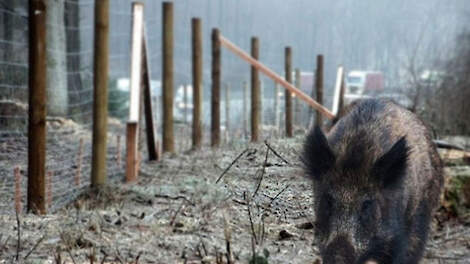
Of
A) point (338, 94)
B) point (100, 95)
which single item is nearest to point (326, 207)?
point (100, 95)

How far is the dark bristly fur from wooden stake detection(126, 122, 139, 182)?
3.00m

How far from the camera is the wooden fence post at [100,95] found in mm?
6770

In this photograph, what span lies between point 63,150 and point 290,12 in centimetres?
942

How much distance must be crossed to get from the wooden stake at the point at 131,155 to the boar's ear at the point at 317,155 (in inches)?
131

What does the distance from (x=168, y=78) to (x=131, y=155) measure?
2.37 metres

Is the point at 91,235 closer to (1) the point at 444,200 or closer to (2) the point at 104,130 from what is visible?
(2) the point at 104,130

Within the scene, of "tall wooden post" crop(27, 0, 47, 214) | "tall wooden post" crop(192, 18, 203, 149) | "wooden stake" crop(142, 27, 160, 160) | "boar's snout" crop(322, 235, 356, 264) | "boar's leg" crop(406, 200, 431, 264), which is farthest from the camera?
"tall wooden post" crop(192, 18, 203, 149)

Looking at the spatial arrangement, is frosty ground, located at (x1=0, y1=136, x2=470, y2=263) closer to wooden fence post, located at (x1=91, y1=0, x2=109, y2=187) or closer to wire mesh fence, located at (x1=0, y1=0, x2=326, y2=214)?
wooden fence post, located at (x1=91, y1=0, x2=109, y2=187)

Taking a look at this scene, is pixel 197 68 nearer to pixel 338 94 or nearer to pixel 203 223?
pixel 338 94

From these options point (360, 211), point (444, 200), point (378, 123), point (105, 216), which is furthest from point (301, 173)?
point (444, 200)

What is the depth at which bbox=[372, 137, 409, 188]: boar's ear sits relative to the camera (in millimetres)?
4051

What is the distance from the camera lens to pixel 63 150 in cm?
737

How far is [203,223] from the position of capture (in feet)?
16.1

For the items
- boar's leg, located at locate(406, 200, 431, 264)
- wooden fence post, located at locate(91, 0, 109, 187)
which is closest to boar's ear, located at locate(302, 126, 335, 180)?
boar's leg, located at locate(406, 200, 431, 264)
